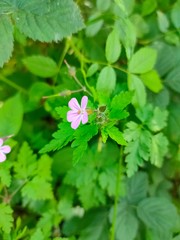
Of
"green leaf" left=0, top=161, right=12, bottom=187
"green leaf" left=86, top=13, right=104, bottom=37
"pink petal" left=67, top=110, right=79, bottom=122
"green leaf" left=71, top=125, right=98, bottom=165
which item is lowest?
"green leaf" left=0, top=161, right=12, bottom=187

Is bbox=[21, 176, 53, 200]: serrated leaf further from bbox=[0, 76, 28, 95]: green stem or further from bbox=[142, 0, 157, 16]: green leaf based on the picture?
bbox=[142, 0, 157, 16]: green leaf

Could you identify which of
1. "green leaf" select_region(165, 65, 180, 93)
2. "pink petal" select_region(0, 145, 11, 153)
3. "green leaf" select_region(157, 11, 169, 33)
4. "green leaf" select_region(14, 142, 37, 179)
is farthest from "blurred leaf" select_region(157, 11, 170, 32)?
"pink petal" select_region(0, 145, 11, 153)

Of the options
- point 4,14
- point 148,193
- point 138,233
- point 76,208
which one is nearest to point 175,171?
point 148,193

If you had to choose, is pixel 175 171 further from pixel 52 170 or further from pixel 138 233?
pixel 52 170

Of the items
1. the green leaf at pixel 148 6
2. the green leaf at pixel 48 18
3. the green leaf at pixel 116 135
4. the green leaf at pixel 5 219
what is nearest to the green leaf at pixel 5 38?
the green leaf at pixel 48 18

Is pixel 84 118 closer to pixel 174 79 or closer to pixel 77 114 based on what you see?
pixel 77 114

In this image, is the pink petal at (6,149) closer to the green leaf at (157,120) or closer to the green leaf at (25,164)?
the green leaf at (25,164)

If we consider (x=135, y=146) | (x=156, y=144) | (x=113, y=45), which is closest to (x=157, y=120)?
(x=156, y=144)
